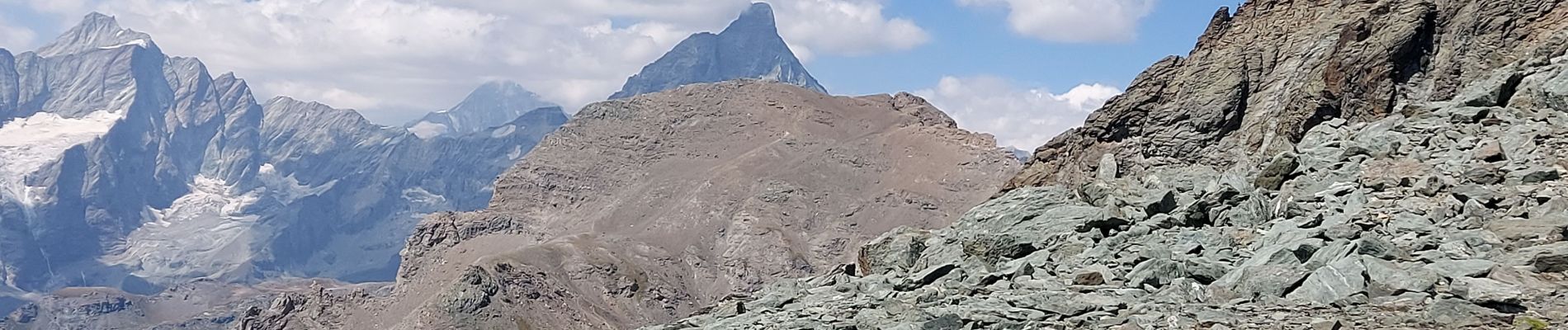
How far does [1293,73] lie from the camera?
36031mm

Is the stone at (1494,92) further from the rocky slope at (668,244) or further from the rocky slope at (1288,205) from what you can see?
the rocky slope at (668,244)

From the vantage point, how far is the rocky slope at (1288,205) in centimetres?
1641

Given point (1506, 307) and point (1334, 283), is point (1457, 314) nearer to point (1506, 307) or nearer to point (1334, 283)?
point (1506, 307)

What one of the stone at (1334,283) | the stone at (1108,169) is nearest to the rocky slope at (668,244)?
the stone at (1108,169)

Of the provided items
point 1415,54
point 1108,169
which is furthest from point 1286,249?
point 1415,54

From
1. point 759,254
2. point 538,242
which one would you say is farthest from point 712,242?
point 538,242

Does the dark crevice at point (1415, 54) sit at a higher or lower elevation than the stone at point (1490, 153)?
higher

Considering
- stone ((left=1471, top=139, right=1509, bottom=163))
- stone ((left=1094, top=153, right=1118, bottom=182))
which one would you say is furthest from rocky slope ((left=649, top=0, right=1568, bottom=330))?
stone ((left=1094, top=153, right=1118, bottom=182))

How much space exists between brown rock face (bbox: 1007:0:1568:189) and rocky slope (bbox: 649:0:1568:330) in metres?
0.07

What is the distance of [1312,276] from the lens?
55.4 feet

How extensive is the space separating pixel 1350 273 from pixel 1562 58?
14967 millimetres

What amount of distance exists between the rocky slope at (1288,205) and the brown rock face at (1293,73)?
7cm

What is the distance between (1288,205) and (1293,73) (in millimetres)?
14979

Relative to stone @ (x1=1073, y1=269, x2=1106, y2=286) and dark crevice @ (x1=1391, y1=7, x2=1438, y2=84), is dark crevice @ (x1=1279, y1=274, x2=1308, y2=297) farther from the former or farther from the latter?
dark crevice @ (x1=1391, y1=7, x2=1438, y2=84)
